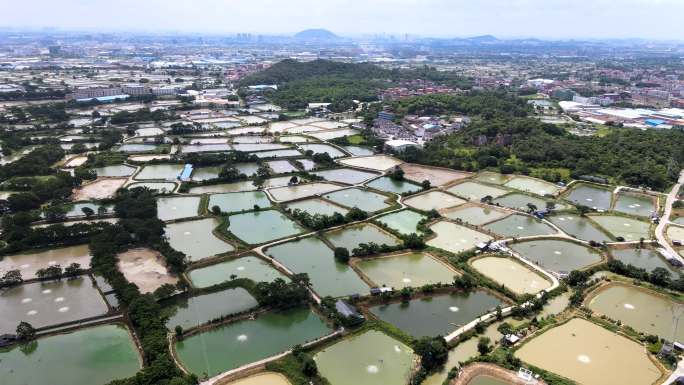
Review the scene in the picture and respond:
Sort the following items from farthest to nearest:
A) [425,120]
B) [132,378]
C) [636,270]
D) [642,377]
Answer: [425,120], [636,270], [642,377], [132,378]

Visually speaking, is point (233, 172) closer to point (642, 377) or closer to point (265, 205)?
point (265, 205)

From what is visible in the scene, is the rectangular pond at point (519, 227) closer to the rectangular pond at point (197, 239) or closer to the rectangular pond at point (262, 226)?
the rectangular pond at point (262, 226)

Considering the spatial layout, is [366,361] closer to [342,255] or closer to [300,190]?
[342,255]

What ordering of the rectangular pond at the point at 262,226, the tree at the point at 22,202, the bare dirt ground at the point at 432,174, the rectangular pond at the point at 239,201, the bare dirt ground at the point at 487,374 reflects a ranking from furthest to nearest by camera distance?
the bare dirt ground at the point at 432,174 < the rectangular pond at the point at 239,201 < the tree at the point at 22,202 < the rectangular pond at the point at 262,226 < the bare dirt ground at the point at 487,374

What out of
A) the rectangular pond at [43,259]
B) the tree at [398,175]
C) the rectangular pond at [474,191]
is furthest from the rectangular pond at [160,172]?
the rectangular pond at [474,191]

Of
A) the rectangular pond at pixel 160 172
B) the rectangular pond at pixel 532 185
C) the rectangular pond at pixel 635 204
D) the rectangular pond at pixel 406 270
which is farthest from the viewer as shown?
the rectangular pond at pixel 160 172

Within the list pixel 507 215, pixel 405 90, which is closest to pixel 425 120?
pixel 405 90

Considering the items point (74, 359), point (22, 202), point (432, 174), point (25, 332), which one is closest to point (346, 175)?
point (432, 174)
